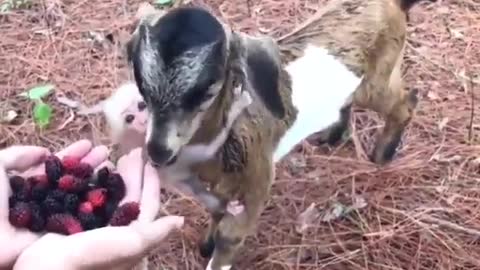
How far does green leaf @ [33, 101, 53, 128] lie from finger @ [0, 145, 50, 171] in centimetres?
75

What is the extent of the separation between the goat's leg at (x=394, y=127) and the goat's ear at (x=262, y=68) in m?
0.64

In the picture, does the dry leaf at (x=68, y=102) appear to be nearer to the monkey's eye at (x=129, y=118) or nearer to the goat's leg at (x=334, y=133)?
the goat's leg at (x=334, y=133)

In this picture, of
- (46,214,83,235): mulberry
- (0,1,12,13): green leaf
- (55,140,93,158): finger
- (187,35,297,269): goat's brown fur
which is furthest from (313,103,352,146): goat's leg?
(0,1,12,13): green leaf

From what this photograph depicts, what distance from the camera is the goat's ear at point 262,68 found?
6.19 ft

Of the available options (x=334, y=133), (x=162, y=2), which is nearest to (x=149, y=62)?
(x=334, y=133)

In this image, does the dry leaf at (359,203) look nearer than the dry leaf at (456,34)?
Yes

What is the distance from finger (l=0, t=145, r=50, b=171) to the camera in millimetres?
2059

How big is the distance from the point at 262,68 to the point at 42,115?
3.78 ft

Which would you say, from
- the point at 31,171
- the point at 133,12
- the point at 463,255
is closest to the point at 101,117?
the point at 133,12

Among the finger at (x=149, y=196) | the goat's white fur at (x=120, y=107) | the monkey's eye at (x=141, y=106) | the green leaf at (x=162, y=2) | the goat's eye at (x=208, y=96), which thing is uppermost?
the goat's eye at (x=208, y=96)

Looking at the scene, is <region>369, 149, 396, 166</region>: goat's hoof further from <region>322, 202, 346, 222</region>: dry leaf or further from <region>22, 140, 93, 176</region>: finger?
<region>22, 140, 93, 176</region>: finger

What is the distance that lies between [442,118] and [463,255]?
1.73 ft

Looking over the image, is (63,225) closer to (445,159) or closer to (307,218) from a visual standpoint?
(307,218)

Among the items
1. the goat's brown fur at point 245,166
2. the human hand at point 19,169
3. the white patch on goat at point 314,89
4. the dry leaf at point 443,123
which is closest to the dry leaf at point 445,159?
the dry leaf at point 443,123
